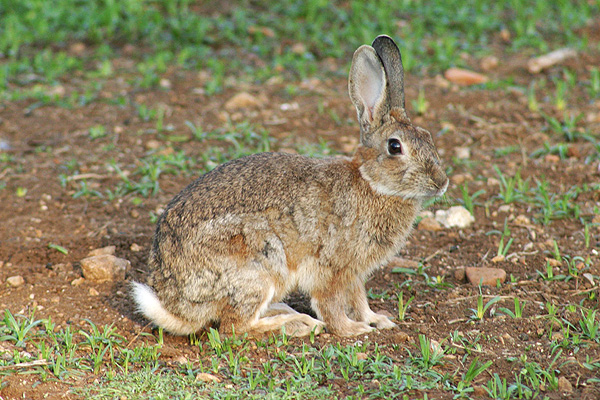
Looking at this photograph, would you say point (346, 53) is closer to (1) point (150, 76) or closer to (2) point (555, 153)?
(1) point (150, 76)

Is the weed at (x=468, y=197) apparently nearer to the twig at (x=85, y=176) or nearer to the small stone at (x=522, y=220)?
the small stone at (x=522, y=220)

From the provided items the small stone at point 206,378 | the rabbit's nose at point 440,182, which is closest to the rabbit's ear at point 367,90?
the rabbit's nose at point 440,182

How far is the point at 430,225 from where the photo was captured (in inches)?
224

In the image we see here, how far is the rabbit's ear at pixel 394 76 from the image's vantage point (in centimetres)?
466

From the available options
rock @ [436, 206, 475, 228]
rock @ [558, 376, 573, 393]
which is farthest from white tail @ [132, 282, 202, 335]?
rock @ [436, 206, 475, 228]

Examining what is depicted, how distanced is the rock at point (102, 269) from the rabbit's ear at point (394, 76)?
209cm

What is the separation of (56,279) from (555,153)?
4297 millimetres

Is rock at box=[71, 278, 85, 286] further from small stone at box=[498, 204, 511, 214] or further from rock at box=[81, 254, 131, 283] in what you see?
small stone at box=[498, 204, 511, 214]

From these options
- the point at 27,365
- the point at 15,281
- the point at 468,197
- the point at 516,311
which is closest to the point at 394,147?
the point at 516,311

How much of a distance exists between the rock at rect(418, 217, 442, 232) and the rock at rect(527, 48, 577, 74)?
3.38 metres

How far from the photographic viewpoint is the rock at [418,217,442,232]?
18.6ft

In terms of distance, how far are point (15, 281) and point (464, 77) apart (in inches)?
202

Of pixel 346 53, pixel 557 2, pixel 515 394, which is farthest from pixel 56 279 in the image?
pixel 557 2

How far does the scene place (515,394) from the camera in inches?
144
